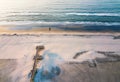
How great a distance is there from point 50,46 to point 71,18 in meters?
15.8

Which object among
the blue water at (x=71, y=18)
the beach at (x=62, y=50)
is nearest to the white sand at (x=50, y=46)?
the beach at (x=62, y=50)

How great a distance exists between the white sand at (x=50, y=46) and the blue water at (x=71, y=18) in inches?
239

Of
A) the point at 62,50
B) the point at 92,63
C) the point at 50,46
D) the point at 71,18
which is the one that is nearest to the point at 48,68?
the point at 92,63

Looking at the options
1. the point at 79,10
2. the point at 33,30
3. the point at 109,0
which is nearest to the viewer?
the point at 33,30

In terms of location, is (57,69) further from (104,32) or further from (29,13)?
(29,13)

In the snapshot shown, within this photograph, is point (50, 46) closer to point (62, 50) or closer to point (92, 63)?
point (62, 50)

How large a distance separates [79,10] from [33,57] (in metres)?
25.8

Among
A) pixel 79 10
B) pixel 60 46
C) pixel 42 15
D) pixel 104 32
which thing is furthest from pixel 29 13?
pixel 60 46

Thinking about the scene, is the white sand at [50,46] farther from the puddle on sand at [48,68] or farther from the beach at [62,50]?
the puddle on sand at [48,68]

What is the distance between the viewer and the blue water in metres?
30.5

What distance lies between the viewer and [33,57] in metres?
17.9

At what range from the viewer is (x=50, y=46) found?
67.8ft

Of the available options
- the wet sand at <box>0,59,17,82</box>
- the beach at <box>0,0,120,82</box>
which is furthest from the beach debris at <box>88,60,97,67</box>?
the wet sand at <box>0,59,17,82</box>

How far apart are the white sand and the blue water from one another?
6.07 metres
